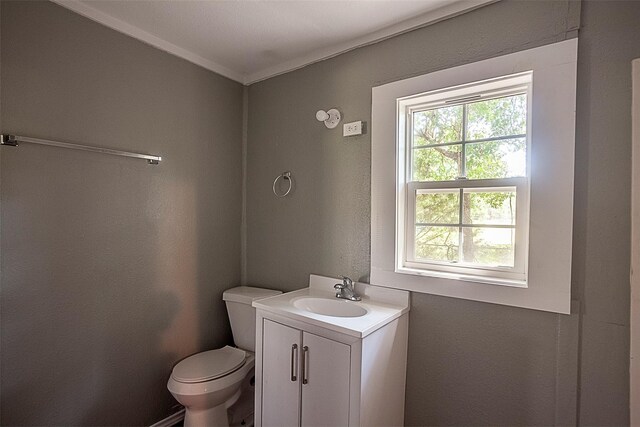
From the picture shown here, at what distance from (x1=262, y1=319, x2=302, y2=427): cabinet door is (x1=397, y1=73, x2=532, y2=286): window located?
68cm

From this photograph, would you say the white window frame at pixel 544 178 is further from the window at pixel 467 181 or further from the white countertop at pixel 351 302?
the white countertop at pixel 351 302

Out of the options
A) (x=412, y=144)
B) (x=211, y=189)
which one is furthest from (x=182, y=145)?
(x=412, y=144)

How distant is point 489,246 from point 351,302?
28.7 inches

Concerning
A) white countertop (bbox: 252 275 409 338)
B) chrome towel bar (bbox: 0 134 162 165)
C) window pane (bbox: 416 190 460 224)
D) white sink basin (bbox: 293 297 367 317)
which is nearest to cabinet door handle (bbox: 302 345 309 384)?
white countertop (bbox: 252 275 409 338)

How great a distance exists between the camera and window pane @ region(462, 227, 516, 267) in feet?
4.56

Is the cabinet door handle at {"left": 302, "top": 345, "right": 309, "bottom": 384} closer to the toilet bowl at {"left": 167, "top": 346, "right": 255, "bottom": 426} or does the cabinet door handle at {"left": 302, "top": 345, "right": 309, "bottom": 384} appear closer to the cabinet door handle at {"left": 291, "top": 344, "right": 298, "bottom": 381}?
the cabinet door handle at {"left": 291, "top": 344, "right": 298, "bottom": 381}

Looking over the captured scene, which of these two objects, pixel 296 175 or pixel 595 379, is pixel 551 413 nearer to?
pixel 595 379

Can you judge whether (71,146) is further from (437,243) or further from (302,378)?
(437,243)

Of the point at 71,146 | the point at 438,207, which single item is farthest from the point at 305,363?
the point at 71,146

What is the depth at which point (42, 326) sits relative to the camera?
1.41 meters

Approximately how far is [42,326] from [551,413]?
2.22m

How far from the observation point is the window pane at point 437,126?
1.55 meters

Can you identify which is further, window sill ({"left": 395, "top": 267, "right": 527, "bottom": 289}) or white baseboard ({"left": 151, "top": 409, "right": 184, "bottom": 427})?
white baseboard ({"left": 151, "top": 409, "right": 184, "bottom": 427})

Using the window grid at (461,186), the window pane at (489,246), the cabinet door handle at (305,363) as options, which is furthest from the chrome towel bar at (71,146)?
the window pane at (489,246)
